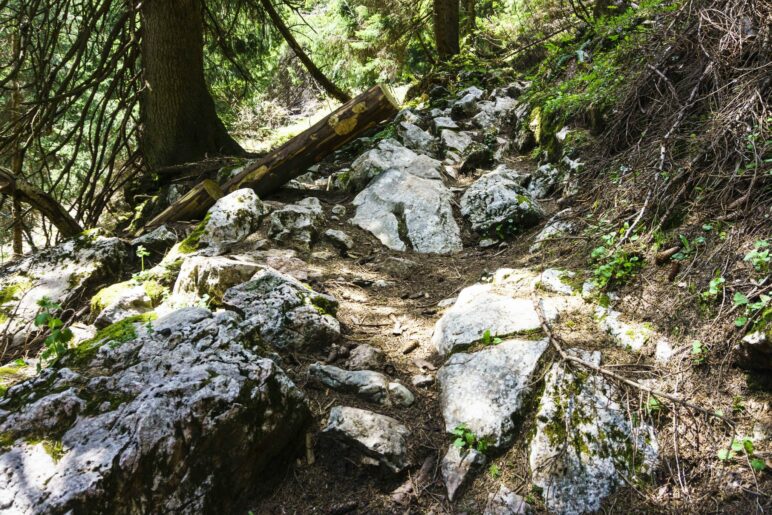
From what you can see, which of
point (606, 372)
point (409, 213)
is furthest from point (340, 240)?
point (606, 372)

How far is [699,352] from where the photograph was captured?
2.34 metres

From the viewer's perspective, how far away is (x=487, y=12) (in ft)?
45.8

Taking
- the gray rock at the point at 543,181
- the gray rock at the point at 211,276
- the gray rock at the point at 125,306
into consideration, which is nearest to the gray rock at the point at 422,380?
the gray rock at the point at 211,276

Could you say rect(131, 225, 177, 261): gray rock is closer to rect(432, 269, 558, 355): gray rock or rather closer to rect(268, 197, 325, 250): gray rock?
rect(268, 197, 325, 250): gray rock

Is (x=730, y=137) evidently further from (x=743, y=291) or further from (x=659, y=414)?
(x=659, y=414)

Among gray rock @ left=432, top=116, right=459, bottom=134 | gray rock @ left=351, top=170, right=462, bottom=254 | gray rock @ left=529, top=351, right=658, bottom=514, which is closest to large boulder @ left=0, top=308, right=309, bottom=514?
gray rock @ left=529, top=351, right=658, bottom=514

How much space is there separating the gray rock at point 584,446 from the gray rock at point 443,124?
5.38 metres

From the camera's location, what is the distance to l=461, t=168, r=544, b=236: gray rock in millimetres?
4629

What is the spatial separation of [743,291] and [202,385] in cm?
279

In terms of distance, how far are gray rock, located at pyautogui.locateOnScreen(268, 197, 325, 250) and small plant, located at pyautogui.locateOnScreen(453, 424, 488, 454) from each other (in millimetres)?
2730

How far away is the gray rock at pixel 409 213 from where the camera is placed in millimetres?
4918

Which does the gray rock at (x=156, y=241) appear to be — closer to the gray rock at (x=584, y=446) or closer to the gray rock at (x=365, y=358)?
A: the gray rock at (x=365, y=358)

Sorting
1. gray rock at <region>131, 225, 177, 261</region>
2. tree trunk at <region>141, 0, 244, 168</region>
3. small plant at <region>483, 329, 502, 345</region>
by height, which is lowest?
small plant at <region>483, 329, 502, 345</region>

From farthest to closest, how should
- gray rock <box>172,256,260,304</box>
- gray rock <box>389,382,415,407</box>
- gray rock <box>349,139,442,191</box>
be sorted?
gray rock <box>349,139,442,191</box> < gray rock <box>172,256,260,304</box> < gray rock <box>389,382,415,407</box>
